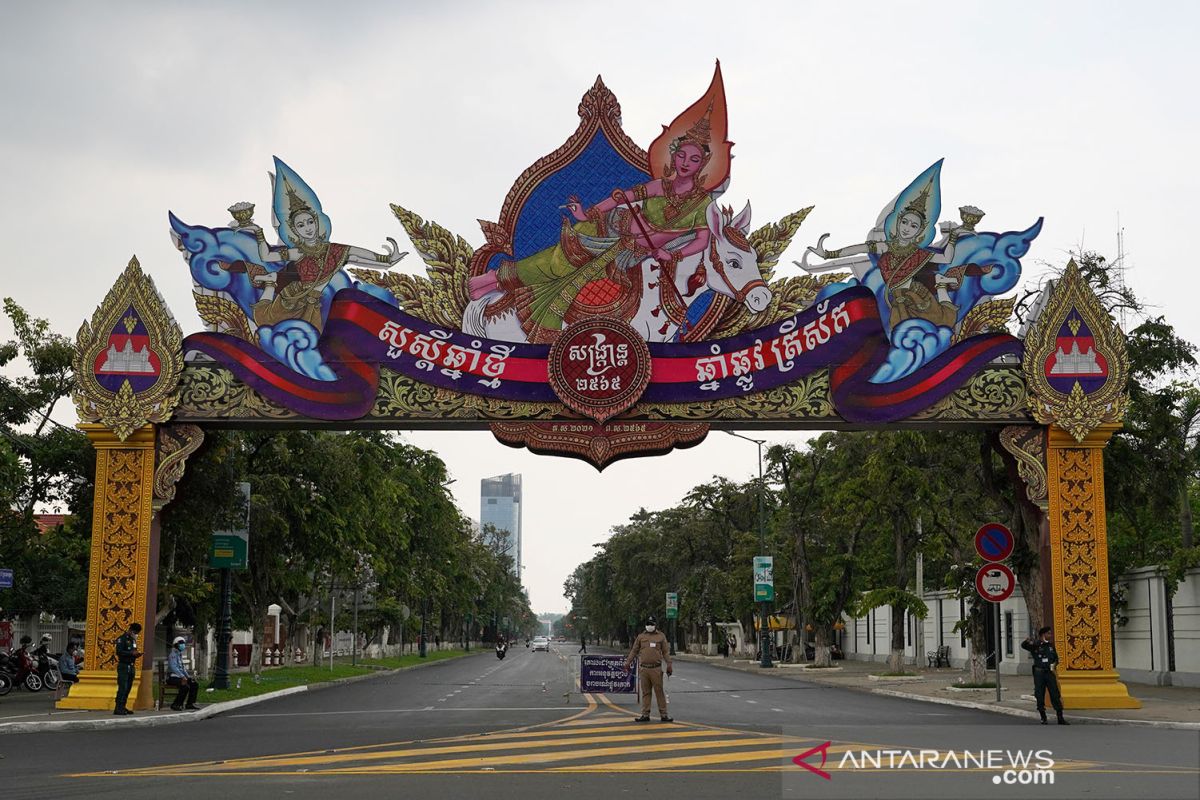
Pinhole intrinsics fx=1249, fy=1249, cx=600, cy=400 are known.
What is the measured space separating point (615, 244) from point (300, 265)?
6575 mm

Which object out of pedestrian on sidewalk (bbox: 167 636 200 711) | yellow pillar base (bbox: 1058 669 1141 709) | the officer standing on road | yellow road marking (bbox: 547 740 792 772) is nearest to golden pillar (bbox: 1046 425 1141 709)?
yellow pillar base (bbox: 1058 669 1141 709)

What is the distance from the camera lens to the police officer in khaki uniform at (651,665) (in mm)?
21219

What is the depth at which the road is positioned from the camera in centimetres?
1241

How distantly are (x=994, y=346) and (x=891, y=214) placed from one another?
349 centimetres

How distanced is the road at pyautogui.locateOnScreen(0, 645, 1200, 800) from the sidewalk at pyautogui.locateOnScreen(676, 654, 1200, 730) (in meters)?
0.95

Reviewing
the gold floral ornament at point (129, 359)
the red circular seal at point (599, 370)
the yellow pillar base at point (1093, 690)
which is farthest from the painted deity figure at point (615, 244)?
the yellow pillar base at point (1093, 690)

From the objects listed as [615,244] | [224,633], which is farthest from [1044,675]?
[224,633]

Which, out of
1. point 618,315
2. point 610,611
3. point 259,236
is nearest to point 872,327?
point 618,315

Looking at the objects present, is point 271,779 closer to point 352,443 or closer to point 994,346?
point 994,346

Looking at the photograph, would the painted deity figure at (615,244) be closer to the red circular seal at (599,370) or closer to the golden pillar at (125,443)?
the red circular seal at (599,370)

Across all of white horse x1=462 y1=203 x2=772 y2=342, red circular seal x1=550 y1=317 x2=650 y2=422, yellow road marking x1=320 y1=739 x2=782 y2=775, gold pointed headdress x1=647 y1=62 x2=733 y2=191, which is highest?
gold pointed headdress x1=647 y1=62 x2=733 y2=191

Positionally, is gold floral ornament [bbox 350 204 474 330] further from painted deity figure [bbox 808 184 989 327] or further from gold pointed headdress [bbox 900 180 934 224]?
gold pointed headdress [bbox 900 180 934 224]

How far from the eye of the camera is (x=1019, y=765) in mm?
14023

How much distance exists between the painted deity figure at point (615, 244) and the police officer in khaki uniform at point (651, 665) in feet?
22.9
